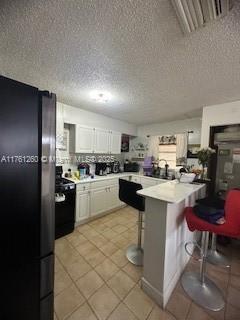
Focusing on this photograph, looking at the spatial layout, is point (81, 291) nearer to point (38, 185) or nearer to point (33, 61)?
point (38, 185)

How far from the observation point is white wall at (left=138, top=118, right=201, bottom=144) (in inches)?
141

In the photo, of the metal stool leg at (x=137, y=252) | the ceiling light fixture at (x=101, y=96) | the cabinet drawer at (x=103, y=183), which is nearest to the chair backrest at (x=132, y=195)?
the metal stool leg at (x=137, y=252)

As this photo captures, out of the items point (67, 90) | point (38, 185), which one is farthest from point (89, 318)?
point (67, 90)

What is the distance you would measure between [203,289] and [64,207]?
85.3 inches

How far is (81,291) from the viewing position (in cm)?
158

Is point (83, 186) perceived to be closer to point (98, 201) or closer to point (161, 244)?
point (98, 201)

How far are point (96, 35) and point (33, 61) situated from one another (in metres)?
0.81

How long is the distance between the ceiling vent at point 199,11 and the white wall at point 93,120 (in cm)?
245

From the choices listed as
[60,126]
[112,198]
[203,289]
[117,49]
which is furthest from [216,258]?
[60,126]

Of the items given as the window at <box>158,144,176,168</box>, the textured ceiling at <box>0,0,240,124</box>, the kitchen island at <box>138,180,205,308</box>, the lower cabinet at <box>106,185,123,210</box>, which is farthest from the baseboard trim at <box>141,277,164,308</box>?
the window at <box>158,144,176,168</box>

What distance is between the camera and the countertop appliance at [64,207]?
245cm

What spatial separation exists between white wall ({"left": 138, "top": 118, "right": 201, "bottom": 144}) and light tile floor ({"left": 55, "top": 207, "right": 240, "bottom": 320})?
7.45ft

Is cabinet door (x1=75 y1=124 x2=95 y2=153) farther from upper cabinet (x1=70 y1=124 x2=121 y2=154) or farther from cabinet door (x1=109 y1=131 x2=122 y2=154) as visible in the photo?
cabinet door (x1=109 y1=131 x2=122 y2=154)

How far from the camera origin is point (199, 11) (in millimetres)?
948
